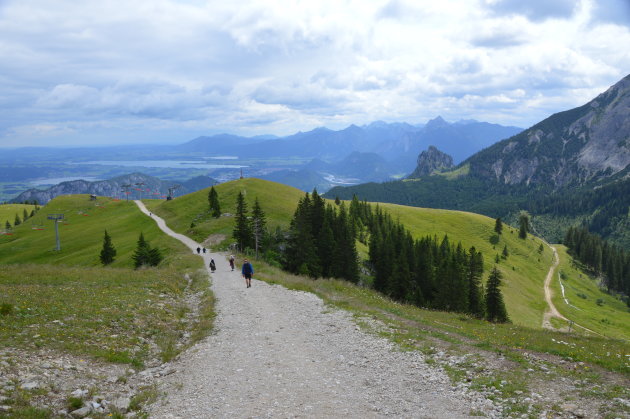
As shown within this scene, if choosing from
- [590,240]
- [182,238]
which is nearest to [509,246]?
[590,240]

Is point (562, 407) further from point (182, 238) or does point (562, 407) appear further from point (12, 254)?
point (12, 254)

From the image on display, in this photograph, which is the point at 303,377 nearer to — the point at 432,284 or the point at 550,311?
the point at 432,284

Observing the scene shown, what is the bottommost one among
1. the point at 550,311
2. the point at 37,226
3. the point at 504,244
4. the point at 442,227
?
the point at 550,311

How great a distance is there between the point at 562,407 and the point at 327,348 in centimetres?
1026

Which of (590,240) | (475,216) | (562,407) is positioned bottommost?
(590,240)

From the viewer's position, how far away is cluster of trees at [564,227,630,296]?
148375 millimetres

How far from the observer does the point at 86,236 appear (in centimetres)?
9931

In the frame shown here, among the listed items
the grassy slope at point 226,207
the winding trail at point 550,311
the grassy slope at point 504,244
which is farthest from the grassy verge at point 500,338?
the grassy slope at point 504,244

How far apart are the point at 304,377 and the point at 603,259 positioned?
20582 centimetres

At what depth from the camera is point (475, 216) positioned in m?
171

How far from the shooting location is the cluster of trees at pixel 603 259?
148m

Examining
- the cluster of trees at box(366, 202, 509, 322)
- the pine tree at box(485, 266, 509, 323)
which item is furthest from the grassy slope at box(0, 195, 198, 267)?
the pine tree at box(485, 266, 509, 323)

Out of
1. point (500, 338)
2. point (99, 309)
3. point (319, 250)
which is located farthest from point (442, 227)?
point (99, 309)

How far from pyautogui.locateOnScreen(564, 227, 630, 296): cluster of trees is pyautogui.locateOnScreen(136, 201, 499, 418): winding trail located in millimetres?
180935
